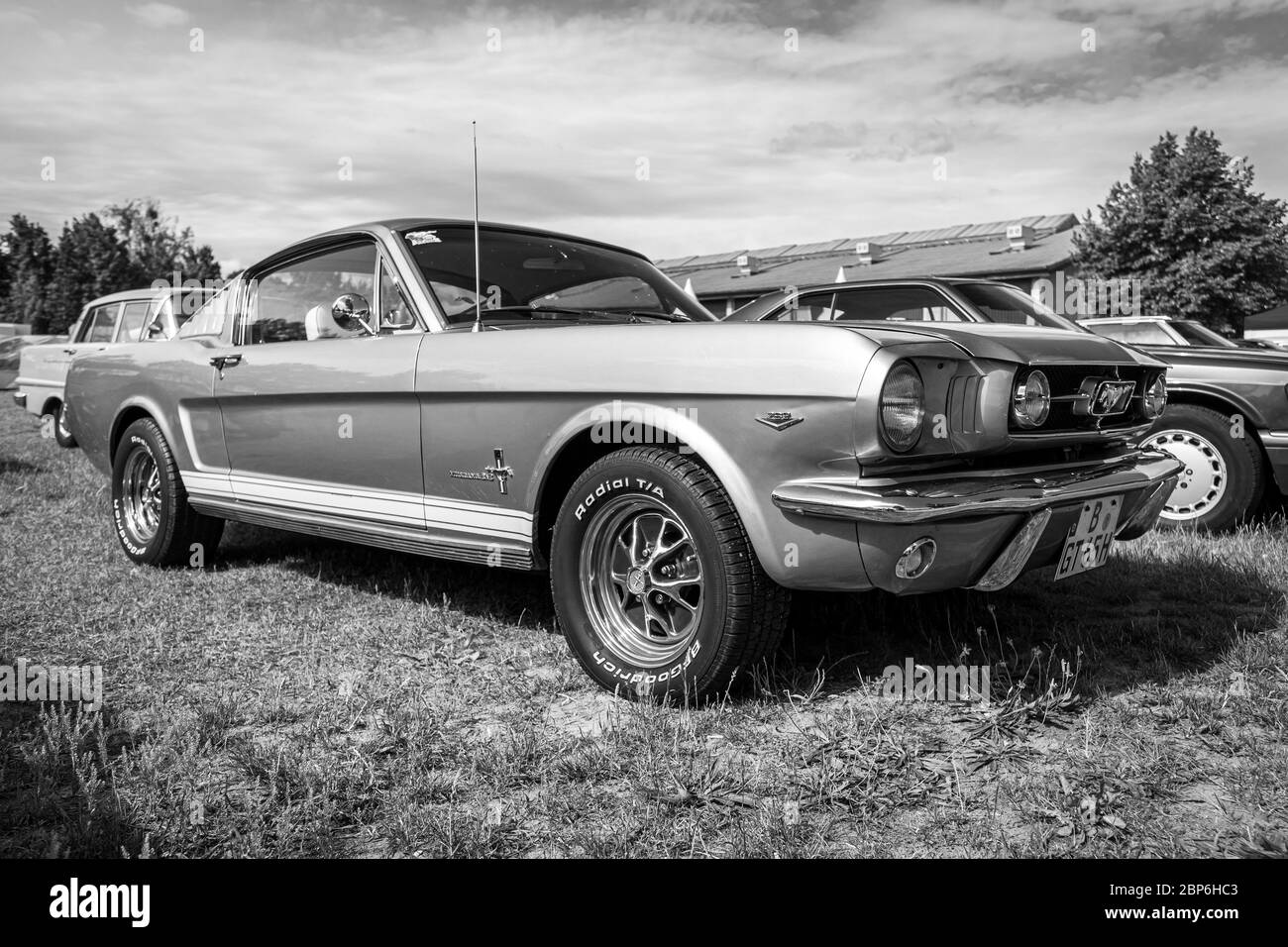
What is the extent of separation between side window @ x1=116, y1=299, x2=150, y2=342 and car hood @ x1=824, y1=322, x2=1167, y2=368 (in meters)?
9.62

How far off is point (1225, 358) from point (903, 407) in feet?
12.6

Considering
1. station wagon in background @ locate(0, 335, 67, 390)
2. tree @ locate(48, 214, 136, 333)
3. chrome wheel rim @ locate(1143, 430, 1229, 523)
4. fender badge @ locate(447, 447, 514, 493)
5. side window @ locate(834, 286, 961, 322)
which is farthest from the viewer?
tree @ locate(48, 214, 136, 333)

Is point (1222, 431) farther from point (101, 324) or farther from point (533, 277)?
point (101, 324)

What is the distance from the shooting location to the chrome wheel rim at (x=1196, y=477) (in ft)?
17.6

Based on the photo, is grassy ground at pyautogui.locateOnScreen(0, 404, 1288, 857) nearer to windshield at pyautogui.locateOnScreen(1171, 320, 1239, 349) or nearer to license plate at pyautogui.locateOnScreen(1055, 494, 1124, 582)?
license plate at pyautogui.locateOnScreen(1055, 494, 1124, 582)

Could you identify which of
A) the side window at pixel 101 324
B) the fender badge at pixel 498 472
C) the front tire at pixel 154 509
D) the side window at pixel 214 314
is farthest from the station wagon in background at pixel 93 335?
the fender badge at pixel 498 472

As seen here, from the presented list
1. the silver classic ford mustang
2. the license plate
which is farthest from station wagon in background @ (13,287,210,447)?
the license plate

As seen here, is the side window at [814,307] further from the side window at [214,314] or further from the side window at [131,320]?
the side window at [131,320]

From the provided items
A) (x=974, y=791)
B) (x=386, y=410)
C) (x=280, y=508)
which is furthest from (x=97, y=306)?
(x=974, y=791)

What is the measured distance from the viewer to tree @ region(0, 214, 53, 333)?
6141 cm

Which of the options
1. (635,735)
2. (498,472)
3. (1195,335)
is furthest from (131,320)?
(1195,335)

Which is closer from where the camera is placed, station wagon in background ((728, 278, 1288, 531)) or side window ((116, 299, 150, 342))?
station wagon in background ((728, 278, 1288, 531))
